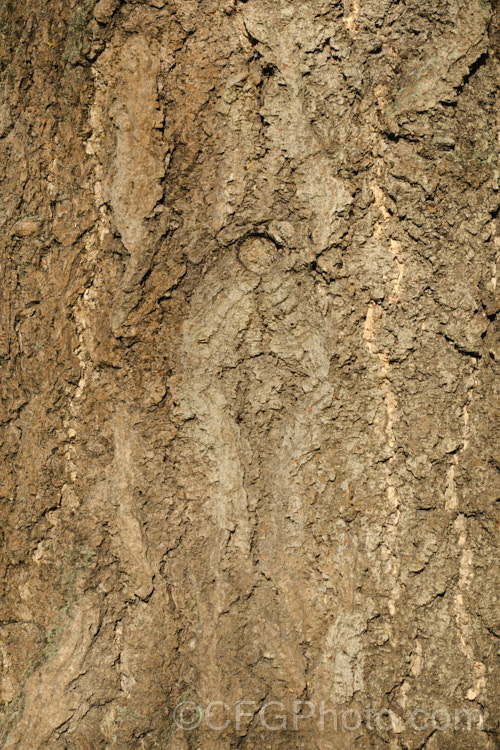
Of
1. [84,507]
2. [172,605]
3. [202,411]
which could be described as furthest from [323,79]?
[172,605]

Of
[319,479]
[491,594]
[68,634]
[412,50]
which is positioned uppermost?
[412,50]

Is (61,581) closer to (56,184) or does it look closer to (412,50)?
(56,184)

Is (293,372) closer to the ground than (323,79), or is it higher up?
closer to the ground

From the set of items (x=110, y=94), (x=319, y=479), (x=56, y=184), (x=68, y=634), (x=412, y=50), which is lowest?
(x=68, y=634)

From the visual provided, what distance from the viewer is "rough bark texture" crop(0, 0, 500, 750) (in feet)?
3.52

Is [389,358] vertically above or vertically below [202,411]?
above

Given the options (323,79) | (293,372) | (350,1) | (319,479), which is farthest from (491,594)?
(350,1)

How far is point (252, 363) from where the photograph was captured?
3.67 feet

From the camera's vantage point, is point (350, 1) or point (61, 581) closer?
point (350, 1)

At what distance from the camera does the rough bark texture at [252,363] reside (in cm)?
107

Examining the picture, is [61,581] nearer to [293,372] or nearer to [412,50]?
[293,372]

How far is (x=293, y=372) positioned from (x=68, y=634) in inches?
24.5

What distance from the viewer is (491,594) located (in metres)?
1.14

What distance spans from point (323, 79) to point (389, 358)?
1.59ft
